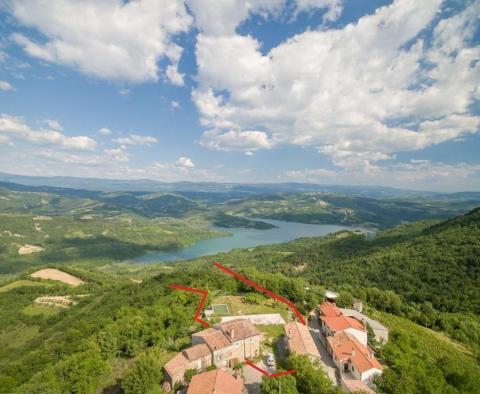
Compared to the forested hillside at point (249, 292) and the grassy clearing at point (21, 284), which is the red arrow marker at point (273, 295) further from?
the grassy clearing at point (21, 284)

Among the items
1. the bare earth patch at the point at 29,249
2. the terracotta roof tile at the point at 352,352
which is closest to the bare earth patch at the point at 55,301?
the terracotta roof tile at the point at 352,352

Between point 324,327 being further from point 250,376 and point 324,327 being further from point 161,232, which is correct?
point 161,232

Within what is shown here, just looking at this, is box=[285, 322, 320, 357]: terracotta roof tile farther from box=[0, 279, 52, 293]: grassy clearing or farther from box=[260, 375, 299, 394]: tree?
box=[0, 279, 52, 293]: grassy clearing

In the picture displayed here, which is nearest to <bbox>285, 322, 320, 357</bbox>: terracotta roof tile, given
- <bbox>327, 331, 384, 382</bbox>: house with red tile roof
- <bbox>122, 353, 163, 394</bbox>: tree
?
<bbox>327, 331, 384, 382</bbox>: house with red tile roof

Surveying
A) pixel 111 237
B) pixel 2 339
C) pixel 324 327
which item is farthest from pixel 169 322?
pixel 111 237

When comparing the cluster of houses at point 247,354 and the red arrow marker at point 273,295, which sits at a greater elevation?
the cluster of houses at point 247,354

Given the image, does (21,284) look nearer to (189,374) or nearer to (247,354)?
(189,374)

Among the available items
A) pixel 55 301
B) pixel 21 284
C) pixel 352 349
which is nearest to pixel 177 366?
pixel 352 349
